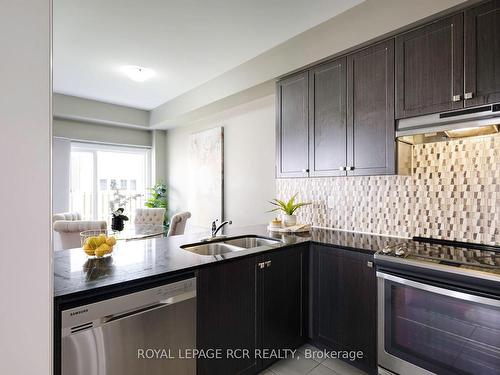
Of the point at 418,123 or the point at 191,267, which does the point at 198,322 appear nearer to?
the point at 191,267

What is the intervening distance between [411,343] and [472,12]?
2069 millimetres

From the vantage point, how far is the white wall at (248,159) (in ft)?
11.8

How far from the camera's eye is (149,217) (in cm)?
453

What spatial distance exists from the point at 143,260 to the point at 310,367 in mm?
1518

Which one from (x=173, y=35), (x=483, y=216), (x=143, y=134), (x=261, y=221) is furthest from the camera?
(x=143, y=134)

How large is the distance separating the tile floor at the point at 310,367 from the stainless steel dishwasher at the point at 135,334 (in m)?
0.85

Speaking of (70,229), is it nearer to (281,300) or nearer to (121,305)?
(121,305)

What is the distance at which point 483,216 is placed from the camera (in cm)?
194

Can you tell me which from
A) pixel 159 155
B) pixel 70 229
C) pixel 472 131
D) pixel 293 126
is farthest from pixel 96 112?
pixel 472 131

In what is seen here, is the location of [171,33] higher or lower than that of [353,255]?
higher

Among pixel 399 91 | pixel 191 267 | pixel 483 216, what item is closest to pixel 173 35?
pixel 399 91

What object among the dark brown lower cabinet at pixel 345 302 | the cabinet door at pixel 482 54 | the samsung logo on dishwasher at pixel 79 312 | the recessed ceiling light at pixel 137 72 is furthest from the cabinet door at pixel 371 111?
the recessed ceiling light at pixel 137 72

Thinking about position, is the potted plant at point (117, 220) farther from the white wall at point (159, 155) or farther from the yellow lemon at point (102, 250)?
the white wall at point (159, 155)

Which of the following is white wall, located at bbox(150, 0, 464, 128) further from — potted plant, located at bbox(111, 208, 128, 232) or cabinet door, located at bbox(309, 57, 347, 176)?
potted plant, located at bbox(111, 208, 128, 232)
